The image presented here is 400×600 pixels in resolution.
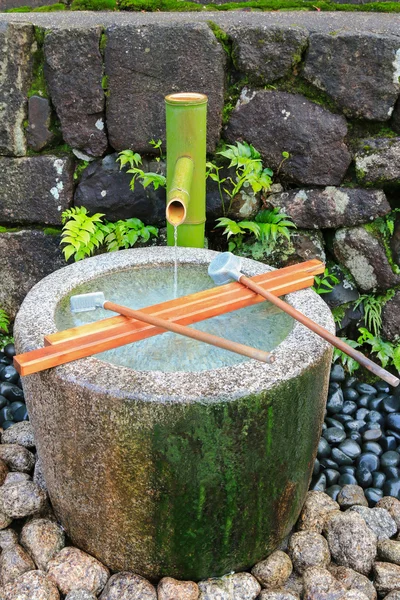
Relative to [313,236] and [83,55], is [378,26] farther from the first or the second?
[83,55]

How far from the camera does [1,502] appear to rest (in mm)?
2553

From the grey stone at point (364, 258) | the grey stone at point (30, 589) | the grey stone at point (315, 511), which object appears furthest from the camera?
the grey stone at point (364, 258)

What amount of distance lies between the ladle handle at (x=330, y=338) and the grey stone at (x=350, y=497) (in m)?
1.01

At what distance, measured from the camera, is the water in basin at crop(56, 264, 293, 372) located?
2287mm

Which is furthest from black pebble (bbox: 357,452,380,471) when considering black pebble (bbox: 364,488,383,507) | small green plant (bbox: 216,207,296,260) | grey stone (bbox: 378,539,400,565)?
small green plant (bbox: 216,207,296,260)

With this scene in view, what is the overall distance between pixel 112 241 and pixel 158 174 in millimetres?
463

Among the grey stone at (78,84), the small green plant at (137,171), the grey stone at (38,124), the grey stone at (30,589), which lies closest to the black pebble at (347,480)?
the grey stone at (30,589)

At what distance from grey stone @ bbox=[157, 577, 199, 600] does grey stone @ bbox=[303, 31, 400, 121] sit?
2.43 meters

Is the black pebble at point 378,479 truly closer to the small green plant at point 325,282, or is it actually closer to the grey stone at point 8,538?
the small green plant at point 325,282

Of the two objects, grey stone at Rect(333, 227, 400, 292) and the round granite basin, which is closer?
the round granite basin

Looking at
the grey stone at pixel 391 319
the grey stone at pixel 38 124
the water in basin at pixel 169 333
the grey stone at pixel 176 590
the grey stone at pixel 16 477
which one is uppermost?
the grey stone at pixel 38 124

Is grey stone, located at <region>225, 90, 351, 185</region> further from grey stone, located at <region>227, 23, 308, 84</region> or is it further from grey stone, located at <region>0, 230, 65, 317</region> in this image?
grey stone, located at <region>0, 230, 65, 317</region>

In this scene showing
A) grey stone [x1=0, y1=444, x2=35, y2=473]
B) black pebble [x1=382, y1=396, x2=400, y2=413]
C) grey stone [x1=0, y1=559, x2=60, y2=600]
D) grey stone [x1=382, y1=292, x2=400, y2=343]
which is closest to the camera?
grey stone [x1=0, y1=559, x2=60, y2=600]

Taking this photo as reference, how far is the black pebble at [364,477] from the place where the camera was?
2967 mm
